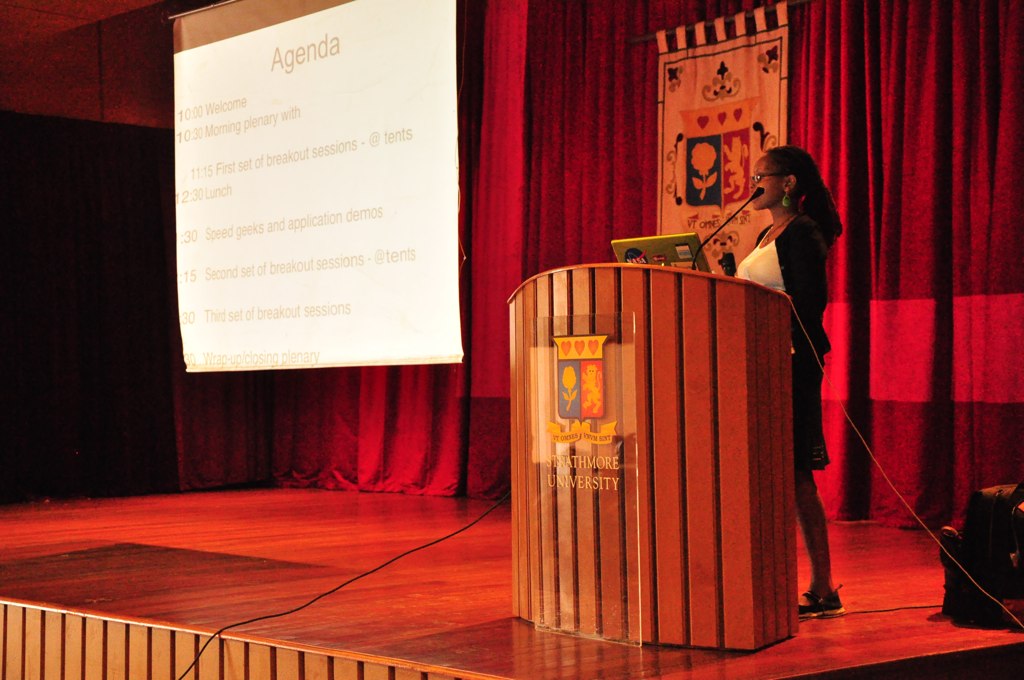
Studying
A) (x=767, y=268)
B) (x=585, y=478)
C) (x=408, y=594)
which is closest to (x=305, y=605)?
(x=408, y=594)

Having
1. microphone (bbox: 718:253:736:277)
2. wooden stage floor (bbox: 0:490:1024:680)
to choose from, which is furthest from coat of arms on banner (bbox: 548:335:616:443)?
wooden stage floor (bbox: 0:490:1024:680)

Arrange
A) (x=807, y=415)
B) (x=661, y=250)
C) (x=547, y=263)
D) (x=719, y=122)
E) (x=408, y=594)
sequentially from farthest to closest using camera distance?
(x=547, y=263), (x=719, y=122), (x=408, y=594), (x=807, y=415), (x=661, y=250)

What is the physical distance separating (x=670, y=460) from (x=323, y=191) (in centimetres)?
263

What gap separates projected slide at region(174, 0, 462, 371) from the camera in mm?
4219

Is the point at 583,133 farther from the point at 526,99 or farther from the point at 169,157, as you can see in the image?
the point at 169,157

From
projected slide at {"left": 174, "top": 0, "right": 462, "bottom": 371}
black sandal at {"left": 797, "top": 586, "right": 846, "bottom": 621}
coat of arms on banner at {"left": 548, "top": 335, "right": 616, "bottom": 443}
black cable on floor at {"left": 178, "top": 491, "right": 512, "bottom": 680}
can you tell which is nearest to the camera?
coat of arms on banner at {"left": 548, "top": 335, "right": 616, "bottom": 443}

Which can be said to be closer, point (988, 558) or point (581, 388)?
point (581, 388)

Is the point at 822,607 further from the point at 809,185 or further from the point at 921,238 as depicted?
the point at 921,238

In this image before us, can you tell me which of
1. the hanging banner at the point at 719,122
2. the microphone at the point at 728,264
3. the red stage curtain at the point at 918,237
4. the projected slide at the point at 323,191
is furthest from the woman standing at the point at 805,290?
the hanging banner at the point at 719,122

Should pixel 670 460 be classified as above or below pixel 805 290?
below

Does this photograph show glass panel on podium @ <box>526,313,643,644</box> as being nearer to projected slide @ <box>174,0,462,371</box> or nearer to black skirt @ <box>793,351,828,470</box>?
black skirt @ <box>793,351,828,470</box>

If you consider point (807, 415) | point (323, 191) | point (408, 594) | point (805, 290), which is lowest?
point (408, 594)

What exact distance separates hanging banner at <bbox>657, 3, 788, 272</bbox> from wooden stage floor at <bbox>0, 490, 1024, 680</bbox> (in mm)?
1510

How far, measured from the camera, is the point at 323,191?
455 centimetres
